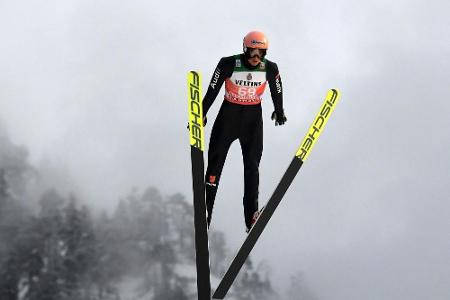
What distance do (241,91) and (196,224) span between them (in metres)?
2.50

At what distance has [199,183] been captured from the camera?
1462 centimetres

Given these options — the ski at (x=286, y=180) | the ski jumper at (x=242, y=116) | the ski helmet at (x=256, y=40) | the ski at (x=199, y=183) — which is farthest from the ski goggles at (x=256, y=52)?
the ski at (x=286, y=180)

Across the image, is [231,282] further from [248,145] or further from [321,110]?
[321,110]

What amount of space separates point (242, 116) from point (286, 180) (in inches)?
57.0

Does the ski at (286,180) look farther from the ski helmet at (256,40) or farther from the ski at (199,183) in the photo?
the ski helmet at (256,40)

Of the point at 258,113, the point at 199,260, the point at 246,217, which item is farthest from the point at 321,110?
the point at 199,260

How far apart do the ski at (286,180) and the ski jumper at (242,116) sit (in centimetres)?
56

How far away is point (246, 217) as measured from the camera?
53.1 feet

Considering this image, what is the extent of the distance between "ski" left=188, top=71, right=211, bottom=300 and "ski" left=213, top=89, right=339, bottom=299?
63cm

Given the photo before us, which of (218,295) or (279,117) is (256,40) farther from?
(218,295)

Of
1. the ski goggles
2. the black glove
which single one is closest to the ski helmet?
the ski goggles

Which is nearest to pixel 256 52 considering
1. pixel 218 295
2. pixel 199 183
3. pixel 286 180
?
pixel 199 183

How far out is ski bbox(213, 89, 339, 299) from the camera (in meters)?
15.3

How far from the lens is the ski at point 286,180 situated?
15.3 meters
